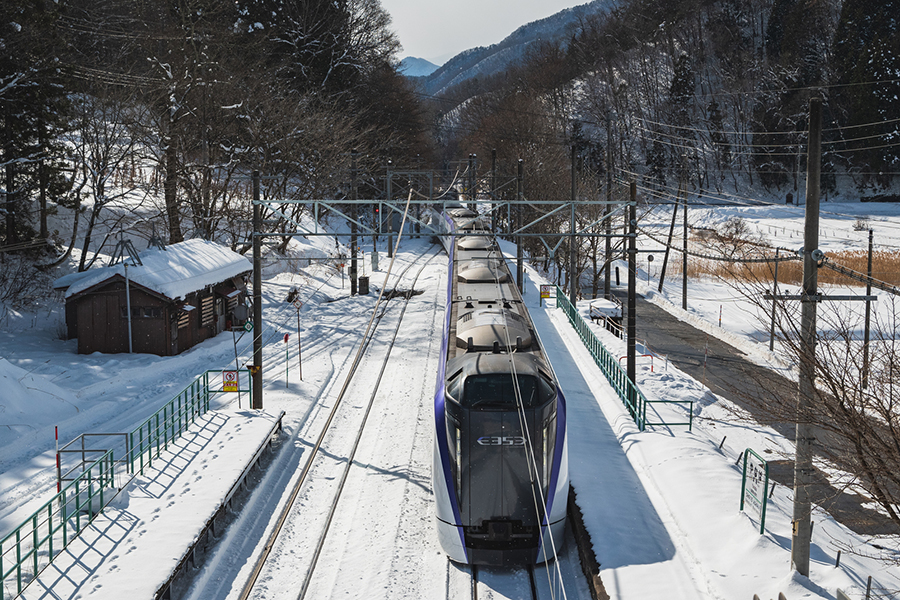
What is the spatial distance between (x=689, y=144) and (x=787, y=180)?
1334 cm

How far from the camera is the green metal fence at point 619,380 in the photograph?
1619 cm

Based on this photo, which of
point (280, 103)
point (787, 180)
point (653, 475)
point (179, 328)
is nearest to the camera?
point (653, 475)

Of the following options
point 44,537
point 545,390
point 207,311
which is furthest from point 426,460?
point 207,311

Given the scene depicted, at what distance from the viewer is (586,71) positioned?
9862cm

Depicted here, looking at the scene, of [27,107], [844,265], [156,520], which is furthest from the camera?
[844,265]

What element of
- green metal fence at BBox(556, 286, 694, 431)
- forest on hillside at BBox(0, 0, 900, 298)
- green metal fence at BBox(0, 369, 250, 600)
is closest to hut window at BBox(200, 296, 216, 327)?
forest on hillside at BBox(0, 0, 900, 298)

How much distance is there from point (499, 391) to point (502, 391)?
0.14ft

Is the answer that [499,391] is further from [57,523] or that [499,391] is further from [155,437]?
[155,437]

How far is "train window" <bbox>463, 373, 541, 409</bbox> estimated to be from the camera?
10000 mm

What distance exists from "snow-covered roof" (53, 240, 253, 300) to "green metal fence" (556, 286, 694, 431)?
13.7 m

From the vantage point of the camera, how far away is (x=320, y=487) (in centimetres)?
1370

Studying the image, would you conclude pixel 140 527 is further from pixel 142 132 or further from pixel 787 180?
pixel 787 180

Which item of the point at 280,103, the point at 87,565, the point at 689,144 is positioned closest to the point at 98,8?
the point at 280,103

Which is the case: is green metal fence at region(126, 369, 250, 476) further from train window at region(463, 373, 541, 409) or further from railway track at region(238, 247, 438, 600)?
train window at region(463, 373, 541, 409)
